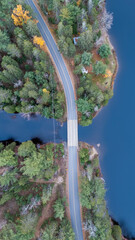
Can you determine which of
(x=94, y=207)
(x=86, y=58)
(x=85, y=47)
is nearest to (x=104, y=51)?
(x=85, y=47)

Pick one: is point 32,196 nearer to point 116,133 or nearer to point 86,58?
point 116,133

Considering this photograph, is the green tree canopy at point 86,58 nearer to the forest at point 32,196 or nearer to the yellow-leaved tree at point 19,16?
the yellow-leaved tree at point 19,16

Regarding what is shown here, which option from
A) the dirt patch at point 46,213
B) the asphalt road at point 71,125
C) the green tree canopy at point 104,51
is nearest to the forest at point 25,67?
the asphalt road at point 71,125

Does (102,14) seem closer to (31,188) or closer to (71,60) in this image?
(71,60)

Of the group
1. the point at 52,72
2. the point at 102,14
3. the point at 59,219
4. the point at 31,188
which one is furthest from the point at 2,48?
the point at 59,219

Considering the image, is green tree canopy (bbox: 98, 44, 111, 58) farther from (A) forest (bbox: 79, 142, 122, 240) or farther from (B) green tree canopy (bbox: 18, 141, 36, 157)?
(B) green tree canopy (bbox: 18, 141, 36, 157)

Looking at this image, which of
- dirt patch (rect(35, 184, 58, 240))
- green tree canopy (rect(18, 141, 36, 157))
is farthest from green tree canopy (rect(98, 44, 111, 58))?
dirt patch (rect(35, 184, 58, 240))
